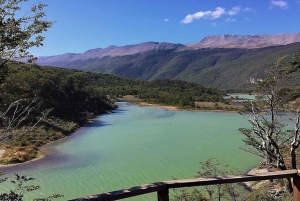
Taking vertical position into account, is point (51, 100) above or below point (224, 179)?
below

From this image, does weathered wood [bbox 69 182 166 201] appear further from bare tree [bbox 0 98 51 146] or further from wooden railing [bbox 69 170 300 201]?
bare tree [bbox 0 98 51 146]

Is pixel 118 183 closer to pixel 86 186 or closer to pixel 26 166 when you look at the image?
pixel 86 186

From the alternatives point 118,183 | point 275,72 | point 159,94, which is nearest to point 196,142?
point 118,183

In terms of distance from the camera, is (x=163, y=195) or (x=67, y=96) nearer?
(x=163, y=195)

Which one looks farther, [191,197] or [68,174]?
[68,174]

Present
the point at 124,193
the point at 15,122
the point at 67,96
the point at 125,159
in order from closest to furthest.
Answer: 1. the point at 124,193
2. the point at 15,122
3. the point at 125,159
4. the point at 67,96

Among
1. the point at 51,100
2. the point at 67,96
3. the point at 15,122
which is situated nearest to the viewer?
the point at 15,122

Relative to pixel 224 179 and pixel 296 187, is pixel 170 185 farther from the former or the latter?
pixel 296 187

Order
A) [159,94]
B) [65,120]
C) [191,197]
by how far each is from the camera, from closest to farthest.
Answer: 1. [191,197]
2. [65,120]
3. [159,94]

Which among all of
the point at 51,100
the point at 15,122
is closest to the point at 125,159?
the point at 15,122
